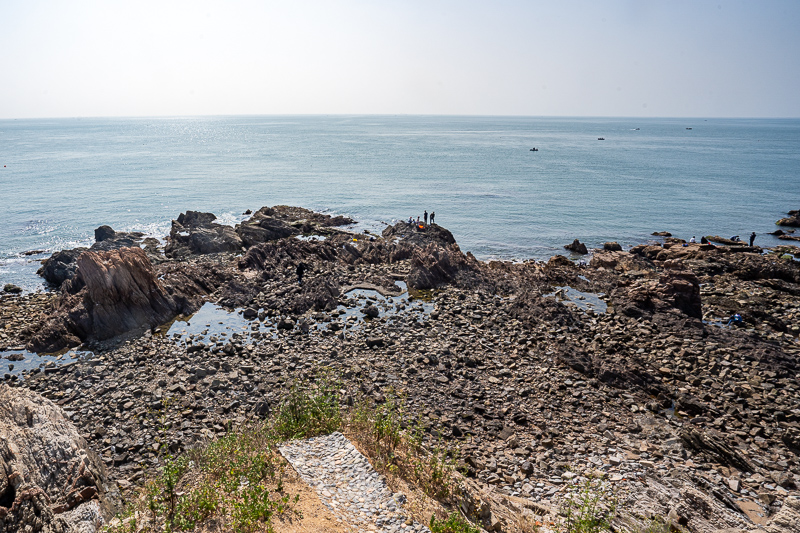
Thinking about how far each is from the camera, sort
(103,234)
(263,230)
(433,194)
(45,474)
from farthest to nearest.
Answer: (433,194), (263,230), (103,234), (45,474)

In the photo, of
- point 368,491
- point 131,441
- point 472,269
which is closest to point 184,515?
point 368,491

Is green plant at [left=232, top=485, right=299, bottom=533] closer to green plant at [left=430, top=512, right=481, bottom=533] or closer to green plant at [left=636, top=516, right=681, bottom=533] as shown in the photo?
green plant at [left=430, top=512, right=481, bottom=533]

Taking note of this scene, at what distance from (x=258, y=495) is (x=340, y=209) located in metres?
52.4

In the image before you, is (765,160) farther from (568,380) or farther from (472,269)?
(568,380)

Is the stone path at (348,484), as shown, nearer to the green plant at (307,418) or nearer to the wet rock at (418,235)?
the green plant at (307,418)

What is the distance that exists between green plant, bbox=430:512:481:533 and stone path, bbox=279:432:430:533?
0.72 ft

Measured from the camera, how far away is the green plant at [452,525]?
9531mm

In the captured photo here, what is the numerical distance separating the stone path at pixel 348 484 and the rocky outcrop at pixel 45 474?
539cm

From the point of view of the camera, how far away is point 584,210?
6181cm

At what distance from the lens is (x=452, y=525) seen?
964 cm

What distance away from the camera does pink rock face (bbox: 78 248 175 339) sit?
24938 millimetres

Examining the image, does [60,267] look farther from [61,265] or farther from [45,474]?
[45,474]

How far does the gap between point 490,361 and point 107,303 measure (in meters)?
21.9

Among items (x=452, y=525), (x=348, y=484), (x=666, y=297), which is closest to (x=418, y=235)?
(x=666, y=297)
